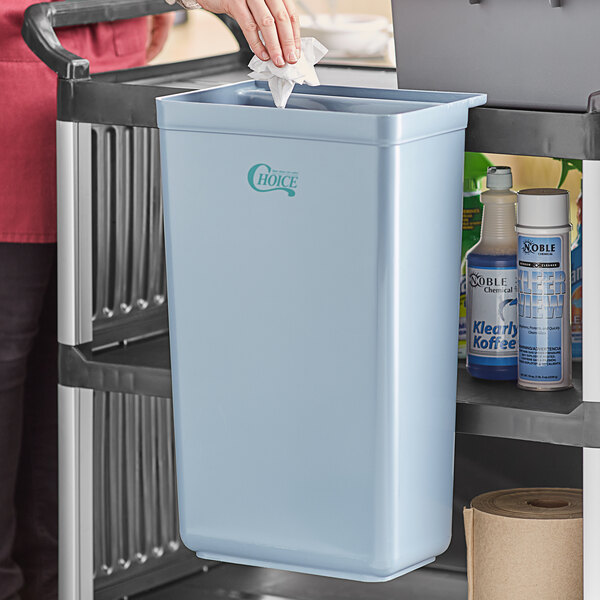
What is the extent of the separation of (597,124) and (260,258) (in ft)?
1.35

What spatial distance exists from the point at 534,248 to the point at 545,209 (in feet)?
0.16

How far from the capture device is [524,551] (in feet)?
5.46

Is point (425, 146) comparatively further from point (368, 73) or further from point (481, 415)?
point (368, 73)

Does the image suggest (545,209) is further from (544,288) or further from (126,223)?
(126,223)

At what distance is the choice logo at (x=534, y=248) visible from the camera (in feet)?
5.08

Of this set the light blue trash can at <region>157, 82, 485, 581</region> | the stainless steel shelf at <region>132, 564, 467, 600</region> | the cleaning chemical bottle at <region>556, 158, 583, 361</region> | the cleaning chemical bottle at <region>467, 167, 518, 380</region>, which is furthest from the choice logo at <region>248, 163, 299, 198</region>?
the stainless steel shelf at <region>132, 564, 467, 600</region>

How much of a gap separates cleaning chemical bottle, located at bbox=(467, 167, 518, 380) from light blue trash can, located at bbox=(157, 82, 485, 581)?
0.08m

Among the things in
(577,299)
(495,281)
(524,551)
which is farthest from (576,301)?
(524,551)

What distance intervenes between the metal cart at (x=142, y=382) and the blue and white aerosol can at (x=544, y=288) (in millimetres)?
37

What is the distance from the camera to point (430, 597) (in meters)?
2.15

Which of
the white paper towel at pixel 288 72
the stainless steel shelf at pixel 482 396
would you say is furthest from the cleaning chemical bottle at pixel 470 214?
the white paper towel at pixel 288 72

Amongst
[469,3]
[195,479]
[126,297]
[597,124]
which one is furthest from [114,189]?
[597,124]

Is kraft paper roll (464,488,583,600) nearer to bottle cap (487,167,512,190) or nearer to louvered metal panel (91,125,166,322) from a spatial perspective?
bottle cap (487,167,512,190)

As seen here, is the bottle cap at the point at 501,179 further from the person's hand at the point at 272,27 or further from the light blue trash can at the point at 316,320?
the person's hand at the point at 272,27
